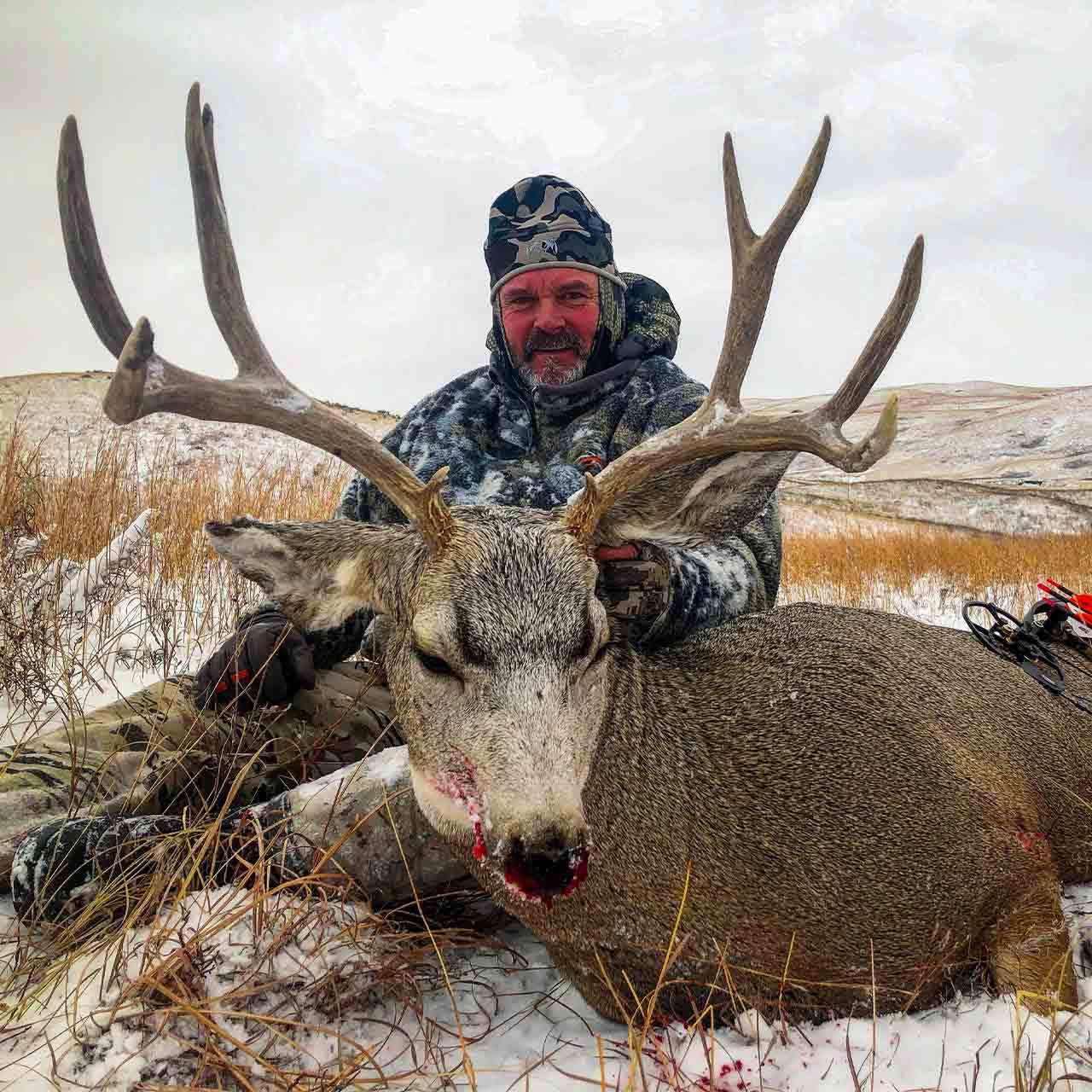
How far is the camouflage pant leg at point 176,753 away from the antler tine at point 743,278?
1682 millimetres

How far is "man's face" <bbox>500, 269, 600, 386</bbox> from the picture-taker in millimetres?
4156

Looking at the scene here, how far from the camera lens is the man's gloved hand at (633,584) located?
2492 millimetres

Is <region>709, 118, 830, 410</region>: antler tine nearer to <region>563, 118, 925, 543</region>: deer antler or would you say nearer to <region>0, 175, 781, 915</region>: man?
<region>563, 118, 925, 543</region>: deer antler

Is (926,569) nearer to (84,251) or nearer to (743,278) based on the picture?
(743,278)

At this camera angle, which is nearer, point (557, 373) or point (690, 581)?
point (690, 581)

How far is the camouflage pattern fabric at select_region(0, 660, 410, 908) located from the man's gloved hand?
0.88 m

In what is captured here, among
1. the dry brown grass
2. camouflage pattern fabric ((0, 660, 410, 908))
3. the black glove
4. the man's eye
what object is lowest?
the dry brown grass

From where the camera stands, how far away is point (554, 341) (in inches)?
164

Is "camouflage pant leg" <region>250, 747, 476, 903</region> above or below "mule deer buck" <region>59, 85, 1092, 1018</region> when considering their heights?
below

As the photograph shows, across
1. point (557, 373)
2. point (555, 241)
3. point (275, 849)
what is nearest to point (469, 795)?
point (275, 849)

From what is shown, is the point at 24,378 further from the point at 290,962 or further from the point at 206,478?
the point at 290,962

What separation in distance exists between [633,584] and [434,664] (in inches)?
31.2

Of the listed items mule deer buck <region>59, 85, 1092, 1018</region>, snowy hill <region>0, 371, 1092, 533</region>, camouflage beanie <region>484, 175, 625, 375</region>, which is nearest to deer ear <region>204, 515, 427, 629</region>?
mule deer buck <region>59, 85, 1092, 1018</region>

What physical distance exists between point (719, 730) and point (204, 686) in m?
1.97
